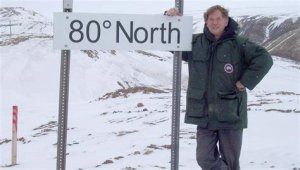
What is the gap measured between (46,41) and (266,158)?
91.9 ft

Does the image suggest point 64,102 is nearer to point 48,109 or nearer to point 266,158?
point 266,158

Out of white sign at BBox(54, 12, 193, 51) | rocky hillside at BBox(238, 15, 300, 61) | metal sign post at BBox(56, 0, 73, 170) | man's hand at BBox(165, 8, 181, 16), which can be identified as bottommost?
metal sign post at BBox(56, 0, 73, 170)

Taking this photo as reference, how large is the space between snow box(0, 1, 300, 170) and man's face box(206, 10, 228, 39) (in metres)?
2.93

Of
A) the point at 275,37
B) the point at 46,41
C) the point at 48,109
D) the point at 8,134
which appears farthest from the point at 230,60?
the point at 275,37

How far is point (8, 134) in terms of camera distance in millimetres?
13203

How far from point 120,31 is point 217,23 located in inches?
31.4

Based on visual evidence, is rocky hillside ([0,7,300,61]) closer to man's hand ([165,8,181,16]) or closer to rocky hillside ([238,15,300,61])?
rocky hillside ([238,15,300,61])

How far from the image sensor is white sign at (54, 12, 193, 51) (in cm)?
370

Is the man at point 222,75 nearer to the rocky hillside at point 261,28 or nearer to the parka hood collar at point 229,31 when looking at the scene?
the parka hood collar at point 229,31

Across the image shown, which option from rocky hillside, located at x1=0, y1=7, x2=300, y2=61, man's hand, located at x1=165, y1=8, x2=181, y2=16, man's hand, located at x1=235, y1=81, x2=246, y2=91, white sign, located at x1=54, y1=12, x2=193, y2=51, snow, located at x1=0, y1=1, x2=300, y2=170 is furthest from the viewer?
Answer: rocky hillside, located at x1=0, y1=7, x2=300, y2=61

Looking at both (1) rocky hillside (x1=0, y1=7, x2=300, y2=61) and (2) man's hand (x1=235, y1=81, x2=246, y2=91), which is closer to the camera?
(2) man's hand (x1=235, y1=81, x2=246, y2=91)

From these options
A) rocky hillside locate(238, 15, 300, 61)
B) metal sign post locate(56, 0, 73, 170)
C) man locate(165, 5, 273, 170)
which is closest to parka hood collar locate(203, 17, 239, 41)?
man locate(165, 5, 273, 170)

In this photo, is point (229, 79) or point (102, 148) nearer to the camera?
point (229, 79)

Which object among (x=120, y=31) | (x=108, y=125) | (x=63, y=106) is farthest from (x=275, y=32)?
(x=63, y=106)
